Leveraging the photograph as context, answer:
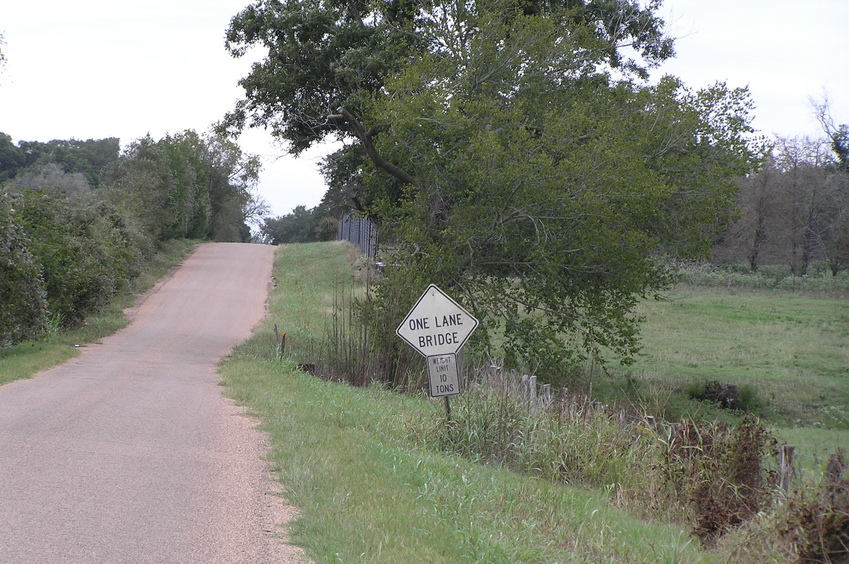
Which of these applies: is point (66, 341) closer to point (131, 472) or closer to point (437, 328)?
point (437, 328)

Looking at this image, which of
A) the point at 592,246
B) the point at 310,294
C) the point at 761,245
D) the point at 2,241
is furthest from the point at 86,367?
the point at 761,245

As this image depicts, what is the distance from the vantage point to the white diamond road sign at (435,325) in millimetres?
11672

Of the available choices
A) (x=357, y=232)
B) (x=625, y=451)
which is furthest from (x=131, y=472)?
(x=357, y=232)

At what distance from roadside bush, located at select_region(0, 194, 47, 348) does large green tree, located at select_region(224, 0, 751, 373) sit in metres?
7.44

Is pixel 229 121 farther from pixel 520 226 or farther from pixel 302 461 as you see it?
pixel 302 461

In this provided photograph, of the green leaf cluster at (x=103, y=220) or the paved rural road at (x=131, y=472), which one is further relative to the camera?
the green leaf cluster at (x=103, y=220)

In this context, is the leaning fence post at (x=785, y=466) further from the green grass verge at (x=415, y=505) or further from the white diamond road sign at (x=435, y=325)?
the white diamond road sign at (x=435, y=325)

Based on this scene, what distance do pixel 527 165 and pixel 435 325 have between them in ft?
26.3

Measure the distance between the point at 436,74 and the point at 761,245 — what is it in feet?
151

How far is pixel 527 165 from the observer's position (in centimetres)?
1881

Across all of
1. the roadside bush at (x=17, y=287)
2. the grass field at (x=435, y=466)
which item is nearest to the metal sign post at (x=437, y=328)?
the grass field at (x=435, y=466)

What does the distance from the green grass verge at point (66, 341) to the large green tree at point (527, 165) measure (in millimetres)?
7348

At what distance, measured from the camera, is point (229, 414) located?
12.6 meters

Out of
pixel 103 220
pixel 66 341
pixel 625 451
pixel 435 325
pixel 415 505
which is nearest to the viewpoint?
pixel 415 505
